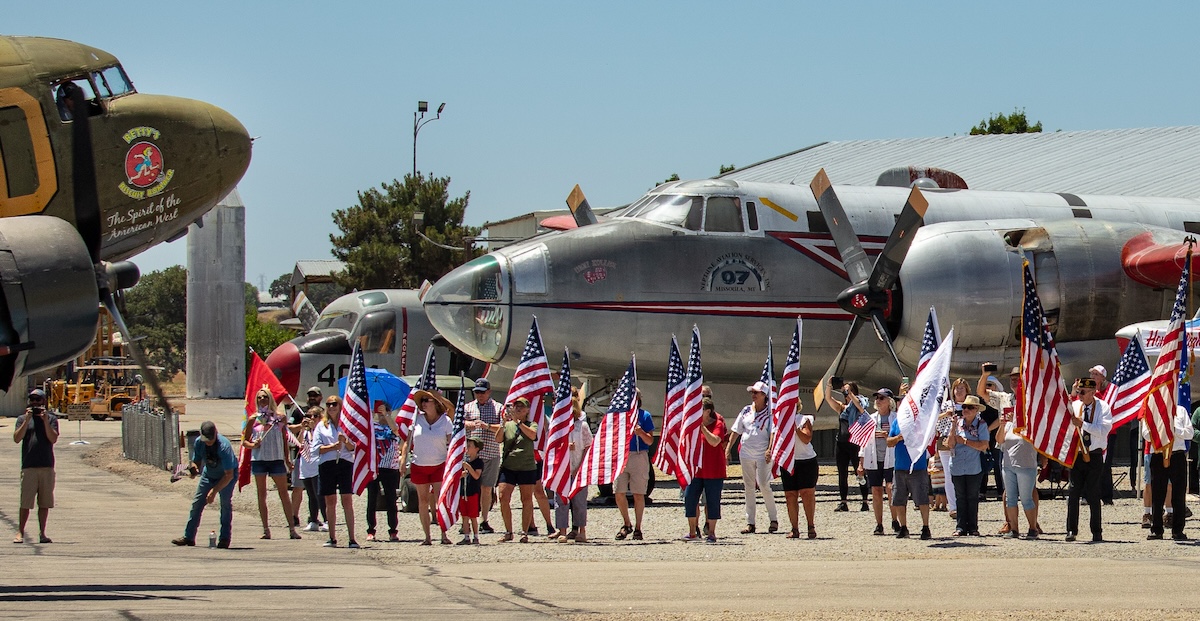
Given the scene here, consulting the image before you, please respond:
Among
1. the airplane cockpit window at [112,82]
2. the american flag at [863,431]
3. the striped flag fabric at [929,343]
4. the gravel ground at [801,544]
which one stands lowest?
the gravel ground at [801,544]

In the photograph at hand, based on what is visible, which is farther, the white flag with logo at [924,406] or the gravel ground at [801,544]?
the white flag with logo at [924,406]

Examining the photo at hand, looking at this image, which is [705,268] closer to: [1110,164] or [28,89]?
[28,89]

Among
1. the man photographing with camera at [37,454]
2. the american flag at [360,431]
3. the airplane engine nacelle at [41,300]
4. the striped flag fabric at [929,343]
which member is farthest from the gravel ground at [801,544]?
the airplane engine nacelle at [41,300]

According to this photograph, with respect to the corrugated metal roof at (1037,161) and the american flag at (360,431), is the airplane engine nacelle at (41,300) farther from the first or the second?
the corrugated metal roof at (1037,161)

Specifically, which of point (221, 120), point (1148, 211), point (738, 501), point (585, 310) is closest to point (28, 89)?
point (221, 120)

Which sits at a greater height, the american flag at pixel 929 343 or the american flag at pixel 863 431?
the american flag at pixel 929 343

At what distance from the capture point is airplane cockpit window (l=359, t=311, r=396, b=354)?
32312 mm

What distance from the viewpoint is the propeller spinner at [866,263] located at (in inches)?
840

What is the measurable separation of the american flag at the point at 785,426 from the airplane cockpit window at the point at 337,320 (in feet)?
52.5

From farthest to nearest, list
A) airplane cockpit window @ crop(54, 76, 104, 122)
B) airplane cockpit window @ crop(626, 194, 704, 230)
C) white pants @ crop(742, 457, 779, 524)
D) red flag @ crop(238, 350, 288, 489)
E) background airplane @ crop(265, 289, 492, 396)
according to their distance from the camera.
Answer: background airplane @ crop(265, 289, 492, 396) → airplane cockpit window @ crop(626, 194, 704, 230) → red flag @ crop(238, 350, 288, 489) → white pants @ crop(742, 457, 779, 524) → airplane cockpit window @ crop(54, 76, 104, 122)

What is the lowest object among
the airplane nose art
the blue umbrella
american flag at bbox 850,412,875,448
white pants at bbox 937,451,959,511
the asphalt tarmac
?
the asphalt tarmac

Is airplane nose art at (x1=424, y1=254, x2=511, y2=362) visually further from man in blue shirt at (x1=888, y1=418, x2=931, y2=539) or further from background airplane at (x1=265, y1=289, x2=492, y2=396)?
background airplane at (x1=265, y1=289, x2=492, y2=396)

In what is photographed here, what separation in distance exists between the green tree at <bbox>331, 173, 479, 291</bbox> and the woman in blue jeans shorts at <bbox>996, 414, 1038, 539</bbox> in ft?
162

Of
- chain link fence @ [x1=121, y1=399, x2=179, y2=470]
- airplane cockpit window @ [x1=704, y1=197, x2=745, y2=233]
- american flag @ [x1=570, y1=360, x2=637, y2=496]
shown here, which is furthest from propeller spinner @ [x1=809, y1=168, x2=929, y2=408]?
chain link fence @ [x1=121, y1=399, x2=179, y2=470]
